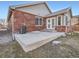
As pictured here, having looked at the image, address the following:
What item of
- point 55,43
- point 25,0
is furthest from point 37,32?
point 25,0

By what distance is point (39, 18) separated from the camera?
4352 mm

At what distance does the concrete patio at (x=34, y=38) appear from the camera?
13.9 ft

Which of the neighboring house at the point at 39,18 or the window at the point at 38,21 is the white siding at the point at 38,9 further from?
the window at the point at 38,21

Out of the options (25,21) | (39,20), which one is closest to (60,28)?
(39,20)

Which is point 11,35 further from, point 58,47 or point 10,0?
point 58,47

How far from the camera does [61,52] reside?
4.26 m

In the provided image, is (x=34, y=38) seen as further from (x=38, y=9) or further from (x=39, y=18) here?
(x=38, y=9)

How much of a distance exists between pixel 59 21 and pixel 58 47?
0.57 m

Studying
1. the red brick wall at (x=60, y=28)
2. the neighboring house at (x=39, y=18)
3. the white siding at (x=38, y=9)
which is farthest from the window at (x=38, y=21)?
the red brick wall at (x=60, y=28)

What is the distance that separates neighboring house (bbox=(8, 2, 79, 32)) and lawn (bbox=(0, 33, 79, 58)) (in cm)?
28

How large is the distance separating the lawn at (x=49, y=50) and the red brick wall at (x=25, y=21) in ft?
1.26

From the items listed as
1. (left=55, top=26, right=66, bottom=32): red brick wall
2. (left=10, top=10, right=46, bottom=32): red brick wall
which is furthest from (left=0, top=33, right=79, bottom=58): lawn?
(left=10, top=10, right=46, bottom=32): red brick wall

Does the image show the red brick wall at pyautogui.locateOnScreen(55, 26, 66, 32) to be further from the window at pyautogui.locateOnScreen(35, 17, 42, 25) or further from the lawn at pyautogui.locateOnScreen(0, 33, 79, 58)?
the window at pyautogui.locateOnScreen(35, 17, 42, 25)

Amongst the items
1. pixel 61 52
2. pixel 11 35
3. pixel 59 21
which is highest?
pixel 59 21
